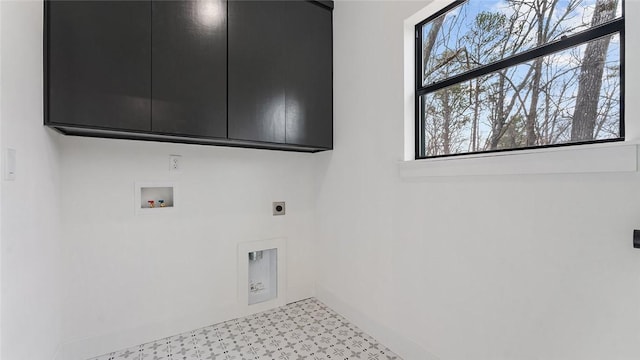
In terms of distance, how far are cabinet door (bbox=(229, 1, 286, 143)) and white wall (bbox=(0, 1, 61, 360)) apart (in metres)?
0.93

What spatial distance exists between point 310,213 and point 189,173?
1.11 meters

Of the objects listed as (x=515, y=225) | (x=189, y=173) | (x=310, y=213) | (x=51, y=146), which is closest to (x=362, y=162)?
(x=310, y=213)

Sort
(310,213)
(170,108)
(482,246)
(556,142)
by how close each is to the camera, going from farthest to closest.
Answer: (310,213) < (170,108) < (482,246) < (556,142)

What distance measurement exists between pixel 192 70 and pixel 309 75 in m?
0.90

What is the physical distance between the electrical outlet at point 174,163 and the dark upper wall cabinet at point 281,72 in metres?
0.50

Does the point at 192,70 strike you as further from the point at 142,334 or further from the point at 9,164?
the point at 142,334

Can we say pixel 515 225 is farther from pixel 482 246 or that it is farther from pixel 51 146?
pixel 51 146

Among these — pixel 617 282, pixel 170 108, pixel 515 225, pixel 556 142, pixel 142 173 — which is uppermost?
pixel 170 108

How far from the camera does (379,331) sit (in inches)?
79.0

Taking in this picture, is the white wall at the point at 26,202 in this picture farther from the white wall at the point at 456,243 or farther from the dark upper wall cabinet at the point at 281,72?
the white wall at the point at 456,243

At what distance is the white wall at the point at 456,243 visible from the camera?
107cm

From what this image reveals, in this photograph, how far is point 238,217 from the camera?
2.36 m

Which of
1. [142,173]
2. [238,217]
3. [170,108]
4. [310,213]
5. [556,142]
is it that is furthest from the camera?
[310,213]

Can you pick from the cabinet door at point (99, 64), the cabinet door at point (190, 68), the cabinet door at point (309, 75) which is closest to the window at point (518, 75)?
the cabinet door at point (309, 75)
